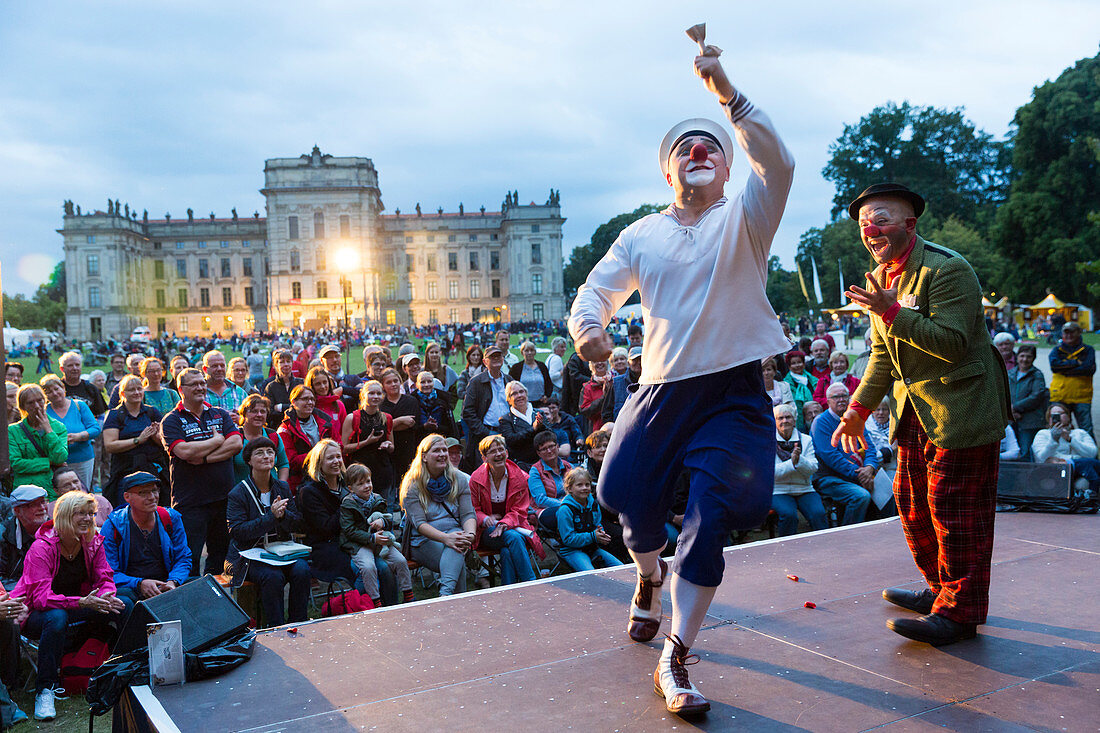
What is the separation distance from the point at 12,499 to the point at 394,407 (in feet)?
12.5

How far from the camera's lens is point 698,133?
140 inches

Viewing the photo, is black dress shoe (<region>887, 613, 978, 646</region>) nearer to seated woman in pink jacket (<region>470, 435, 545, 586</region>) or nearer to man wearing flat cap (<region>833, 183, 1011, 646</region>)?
man wearing flat cap (<region>833, 183, 1011, 646</region>)

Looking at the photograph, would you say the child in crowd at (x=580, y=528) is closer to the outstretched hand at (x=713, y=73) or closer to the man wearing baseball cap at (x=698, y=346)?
the man wearing baseball cap at (x=698, y=346)

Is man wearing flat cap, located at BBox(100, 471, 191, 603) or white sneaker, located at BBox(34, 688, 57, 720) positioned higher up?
man wearing flat cap, located at BBox(100, 471, 191, 603)

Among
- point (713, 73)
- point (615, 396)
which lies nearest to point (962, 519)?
point (713, 73)

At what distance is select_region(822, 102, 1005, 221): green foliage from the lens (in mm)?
70562

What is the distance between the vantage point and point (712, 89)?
10.2ft

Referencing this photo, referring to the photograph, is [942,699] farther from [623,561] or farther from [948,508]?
[623,561]

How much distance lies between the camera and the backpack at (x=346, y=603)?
6.01 m

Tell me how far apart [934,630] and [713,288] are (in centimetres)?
185

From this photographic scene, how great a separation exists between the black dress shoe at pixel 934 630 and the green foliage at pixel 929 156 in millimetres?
72030

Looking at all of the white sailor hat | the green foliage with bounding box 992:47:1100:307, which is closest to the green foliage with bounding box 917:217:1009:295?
the green foliage with bounding box 992:47:1100:307

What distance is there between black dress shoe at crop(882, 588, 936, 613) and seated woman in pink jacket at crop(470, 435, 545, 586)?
312 cm

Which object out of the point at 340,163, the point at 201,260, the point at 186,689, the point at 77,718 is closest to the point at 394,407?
the point at 77,718
